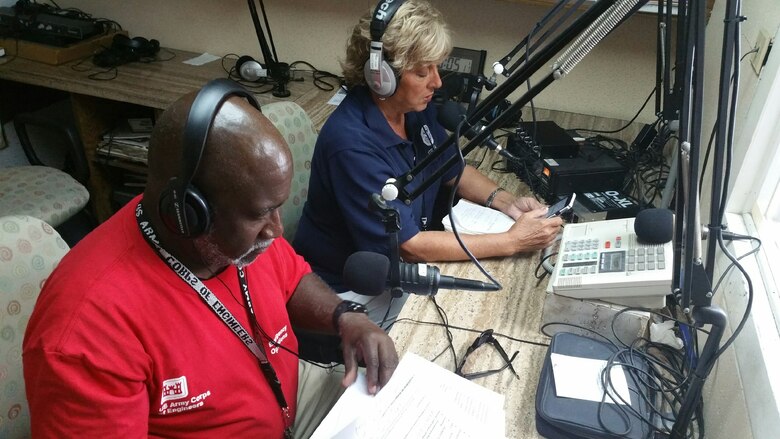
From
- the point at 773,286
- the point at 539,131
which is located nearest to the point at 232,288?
the point at 773,286

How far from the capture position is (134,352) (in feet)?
2.80

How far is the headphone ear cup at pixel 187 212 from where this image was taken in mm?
796

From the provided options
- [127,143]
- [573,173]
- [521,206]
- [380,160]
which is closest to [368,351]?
[380,160]

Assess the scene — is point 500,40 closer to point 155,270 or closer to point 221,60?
point 221,60

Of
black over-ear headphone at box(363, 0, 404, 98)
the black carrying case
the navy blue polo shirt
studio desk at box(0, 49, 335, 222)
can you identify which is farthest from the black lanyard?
studio desk at box(0, 49, 335, 222)

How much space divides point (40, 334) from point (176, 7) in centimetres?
224

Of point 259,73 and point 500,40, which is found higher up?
point 500,40

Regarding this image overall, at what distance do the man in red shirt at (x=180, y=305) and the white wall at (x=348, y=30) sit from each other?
1.66 meters

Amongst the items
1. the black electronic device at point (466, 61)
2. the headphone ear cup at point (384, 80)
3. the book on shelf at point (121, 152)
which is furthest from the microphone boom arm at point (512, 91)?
the book on shelf at point (121, 152)

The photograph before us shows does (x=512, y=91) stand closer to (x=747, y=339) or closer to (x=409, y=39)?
(x=747, y=339)

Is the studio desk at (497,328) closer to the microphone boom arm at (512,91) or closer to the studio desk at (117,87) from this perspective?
the microphone boom arm at (512,91)

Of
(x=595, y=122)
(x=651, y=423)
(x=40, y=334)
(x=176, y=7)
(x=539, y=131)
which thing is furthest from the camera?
(x=176, y=7)

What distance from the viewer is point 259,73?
243 centimetres

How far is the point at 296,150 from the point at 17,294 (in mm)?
840
